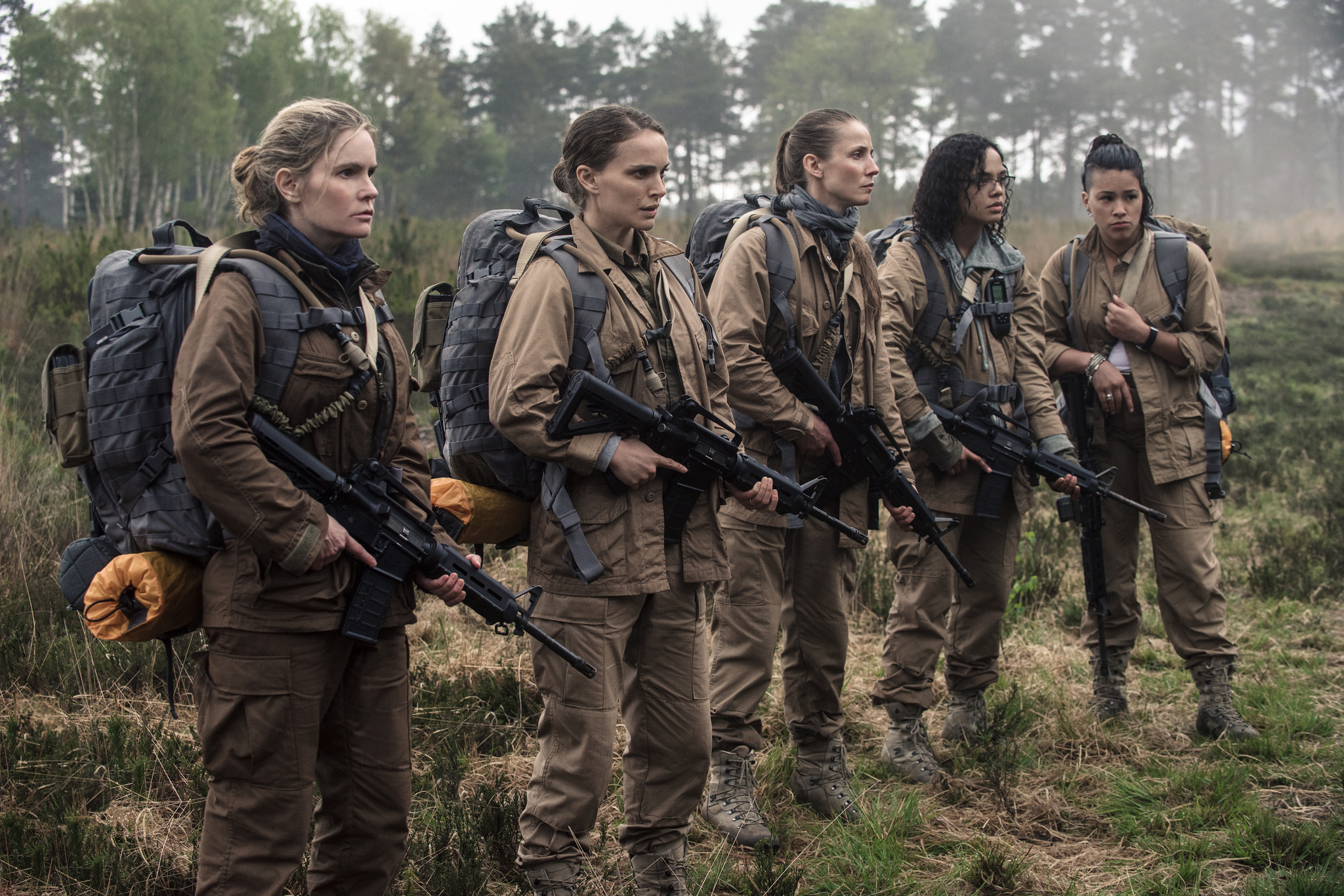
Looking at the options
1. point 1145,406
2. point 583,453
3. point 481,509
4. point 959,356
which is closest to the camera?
point 583,453

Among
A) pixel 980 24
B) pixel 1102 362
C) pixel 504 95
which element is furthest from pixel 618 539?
pixel 980 24

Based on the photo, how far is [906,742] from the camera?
4.48m

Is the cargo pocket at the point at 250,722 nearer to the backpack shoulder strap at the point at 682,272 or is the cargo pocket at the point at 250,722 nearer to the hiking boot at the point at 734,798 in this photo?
the backpack shoulder strap at the point at 682,272

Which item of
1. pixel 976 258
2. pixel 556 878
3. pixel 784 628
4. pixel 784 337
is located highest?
pixel 976 258

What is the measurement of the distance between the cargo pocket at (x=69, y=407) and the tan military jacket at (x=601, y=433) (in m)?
1.01

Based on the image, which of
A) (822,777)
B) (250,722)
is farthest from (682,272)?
(822,777)

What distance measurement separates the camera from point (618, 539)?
301 centimetres

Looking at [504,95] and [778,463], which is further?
[504,95]

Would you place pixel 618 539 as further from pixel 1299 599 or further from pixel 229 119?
pixel 229 119

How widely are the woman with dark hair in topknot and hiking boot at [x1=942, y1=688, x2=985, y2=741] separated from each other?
665 millimetres

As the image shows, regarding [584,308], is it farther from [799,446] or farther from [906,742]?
[906,742]

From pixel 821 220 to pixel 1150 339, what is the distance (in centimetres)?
197

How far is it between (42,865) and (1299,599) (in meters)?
6.92

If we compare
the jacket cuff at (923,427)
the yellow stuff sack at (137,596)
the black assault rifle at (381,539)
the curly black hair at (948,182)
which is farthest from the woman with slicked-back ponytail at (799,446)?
the yellow stuff sack at (137,596)
